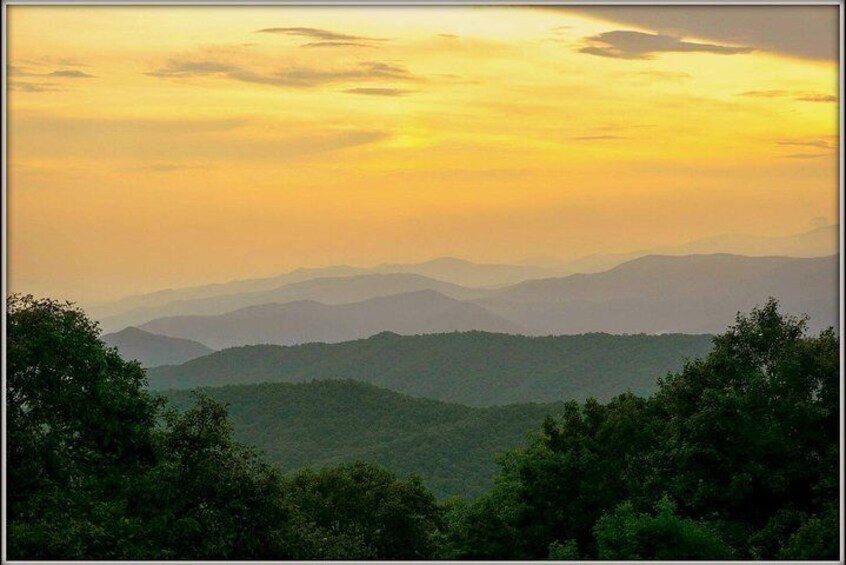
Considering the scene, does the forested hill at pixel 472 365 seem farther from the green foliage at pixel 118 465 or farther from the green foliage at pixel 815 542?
the green foliage at pixel 118 465

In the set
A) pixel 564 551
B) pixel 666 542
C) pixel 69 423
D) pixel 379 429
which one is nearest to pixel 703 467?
pixel 564 551

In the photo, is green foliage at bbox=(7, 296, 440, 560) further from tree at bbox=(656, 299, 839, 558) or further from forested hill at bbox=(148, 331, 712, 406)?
forested hill at bbox=(148, 331, 712, 406)

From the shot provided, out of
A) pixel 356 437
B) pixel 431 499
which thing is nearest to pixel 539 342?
pixel 356 437

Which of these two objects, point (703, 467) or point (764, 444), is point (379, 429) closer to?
point (703, 467)

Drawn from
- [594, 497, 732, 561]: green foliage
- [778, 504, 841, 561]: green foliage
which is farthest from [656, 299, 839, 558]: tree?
[594, 497, 732, 561]: green foliage

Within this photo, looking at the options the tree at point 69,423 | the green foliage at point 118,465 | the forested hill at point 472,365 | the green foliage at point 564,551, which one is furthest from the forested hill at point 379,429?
the tree at point 69,423

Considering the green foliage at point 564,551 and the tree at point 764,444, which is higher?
the tree at point 764,444

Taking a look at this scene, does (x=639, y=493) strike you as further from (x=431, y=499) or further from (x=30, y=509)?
(x=30, y=509)
